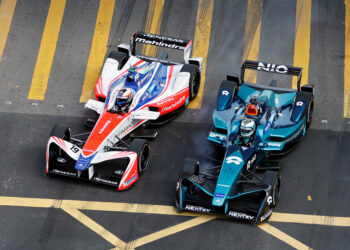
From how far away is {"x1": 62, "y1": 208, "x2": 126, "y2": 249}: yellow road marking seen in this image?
18209 mm

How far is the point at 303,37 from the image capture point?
82.7ft

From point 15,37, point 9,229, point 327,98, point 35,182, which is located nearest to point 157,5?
point 15,37

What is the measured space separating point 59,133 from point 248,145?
16.9ft

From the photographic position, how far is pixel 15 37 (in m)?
25.6

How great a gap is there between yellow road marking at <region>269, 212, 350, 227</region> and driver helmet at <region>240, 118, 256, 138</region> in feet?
7.34

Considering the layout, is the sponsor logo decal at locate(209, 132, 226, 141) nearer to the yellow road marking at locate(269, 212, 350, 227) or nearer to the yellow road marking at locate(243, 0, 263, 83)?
the yellow road marking at locate(269, 212, 350, 227)

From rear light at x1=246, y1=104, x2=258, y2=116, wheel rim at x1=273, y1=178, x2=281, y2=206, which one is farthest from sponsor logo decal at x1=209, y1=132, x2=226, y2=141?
wheel rim at x1=273, y1=178, x2=281, y2=206

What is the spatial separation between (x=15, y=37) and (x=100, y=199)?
853 centimetres

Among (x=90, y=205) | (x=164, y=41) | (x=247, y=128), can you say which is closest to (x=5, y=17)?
(x=164, y=41)

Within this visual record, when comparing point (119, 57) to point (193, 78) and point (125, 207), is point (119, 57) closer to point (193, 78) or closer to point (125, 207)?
point (193, 78)

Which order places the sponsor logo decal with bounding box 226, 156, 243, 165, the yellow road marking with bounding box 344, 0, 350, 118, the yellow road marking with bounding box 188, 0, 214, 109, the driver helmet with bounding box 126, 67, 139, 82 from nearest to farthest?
the sponsor logo decal with bounding box 226, 156, 243, 165 → the driver helmet with bounding box 126, 67, 139, 82 → the yellow road marking with bounding box 344, 0, 350, 118 → the yellow road marking with bounding box 188, 0, 214, 109

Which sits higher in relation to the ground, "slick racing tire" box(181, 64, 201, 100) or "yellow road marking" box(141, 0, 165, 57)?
"yellow road marking" box(141, 0, 165, 57)

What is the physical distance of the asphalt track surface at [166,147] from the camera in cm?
1844

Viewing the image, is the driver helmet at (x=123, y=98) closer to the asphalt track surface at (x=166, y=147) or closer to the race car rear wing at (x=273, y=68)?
the asphalt track surface at (x=166, y=147)
